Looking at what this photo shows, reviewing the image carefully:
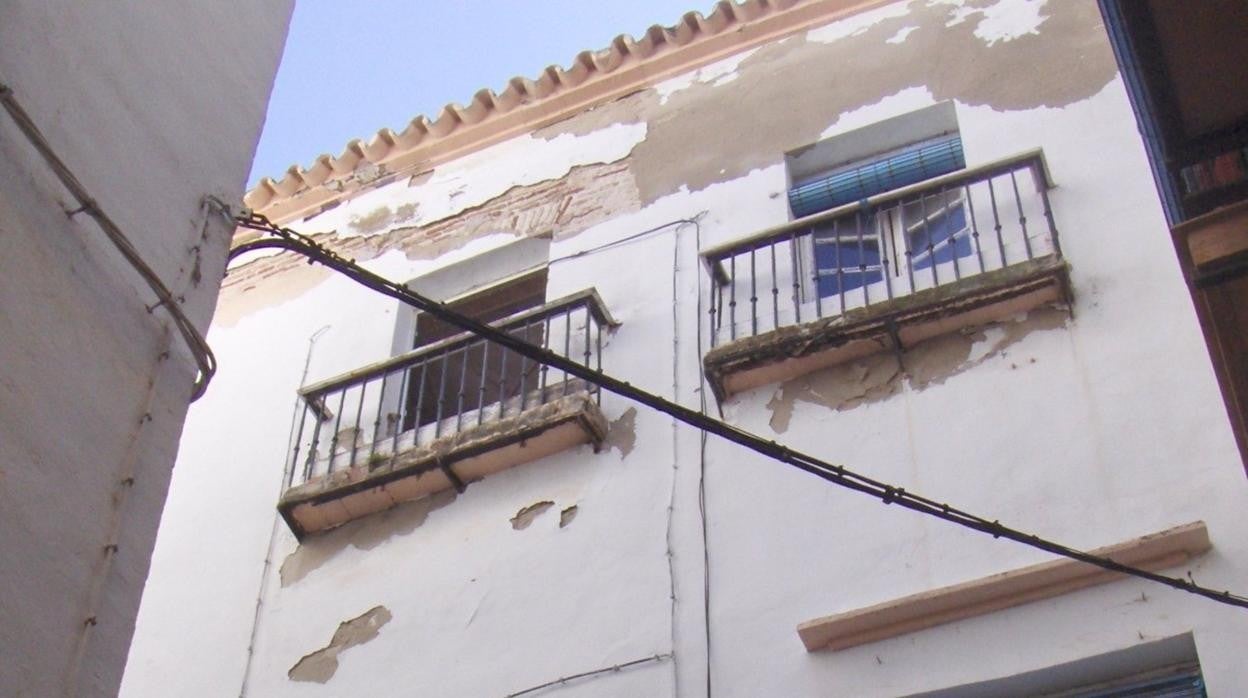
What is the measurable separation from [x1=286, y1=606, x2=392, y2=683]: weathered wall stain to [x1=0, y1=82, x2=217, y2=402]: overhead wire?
99.4 inches

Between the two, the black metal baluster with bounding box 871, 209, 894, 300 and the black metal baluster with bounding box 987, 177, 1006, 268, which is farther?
the black metal baluster with bounding box 871, 209, 894, 300

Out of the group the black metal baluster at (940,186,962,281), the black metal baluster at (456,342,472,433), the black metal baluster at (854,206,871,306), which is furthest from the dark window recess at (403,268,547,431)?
the black metal baluster at (940,186,962,281)

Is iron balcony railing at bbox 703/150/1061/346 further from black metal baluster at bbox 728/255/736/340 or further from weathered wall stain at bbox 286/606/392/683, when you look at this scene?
weathered wall stain at bbox 286/606/392/683

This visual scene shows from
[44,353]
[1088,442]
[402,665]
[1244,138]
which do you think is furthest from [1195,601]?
[44,353]

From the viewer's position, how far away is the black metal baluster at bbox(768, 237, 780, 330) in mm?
7273

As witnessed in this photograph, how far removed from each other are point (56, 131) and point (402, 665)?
3.09 meters

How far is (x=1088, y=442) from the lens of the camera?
20.1 feet

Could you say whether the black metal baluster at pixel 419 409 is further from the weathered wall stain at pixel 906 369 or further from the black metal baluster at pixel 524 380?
the weathered wall stain at pixel 906 369

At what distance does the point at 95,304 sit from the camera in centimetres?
446

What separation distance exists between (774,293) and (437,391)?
2022 millimetres

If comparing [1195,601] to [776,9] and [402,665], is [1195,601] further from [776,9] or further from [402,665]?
[776,9]

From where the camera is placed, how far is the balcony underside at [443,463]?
731cm

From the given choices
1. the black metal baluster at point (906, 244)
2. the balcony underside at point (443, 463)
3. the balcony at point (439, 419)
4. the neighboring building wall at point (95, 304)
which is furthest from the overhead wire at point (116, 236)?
the black metal baluster at point (906, 244)

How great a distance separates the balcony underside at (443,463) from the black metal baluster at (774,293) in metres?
0.85
